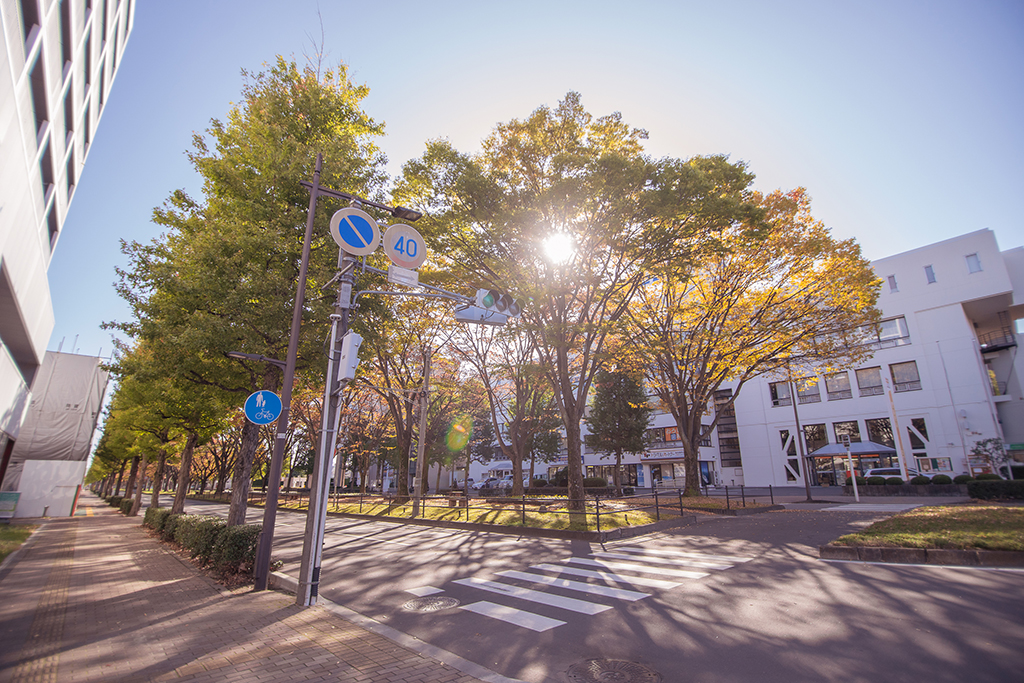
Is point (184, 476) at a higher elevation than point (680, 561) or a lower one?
higher

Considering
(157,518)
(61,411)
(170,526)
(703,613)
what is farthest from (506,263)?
(61,411)

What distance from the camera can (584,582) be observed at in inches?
313

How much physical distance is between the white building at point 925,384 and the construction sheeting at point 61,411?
47.6 metres

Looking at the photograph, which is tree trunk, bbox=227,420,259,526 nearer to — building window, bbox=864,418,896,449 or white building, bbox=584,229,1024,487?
white building, bbox=584,229,1024,487

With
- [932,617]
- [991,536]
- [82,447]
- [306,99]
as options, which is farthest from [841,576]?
[82,447]

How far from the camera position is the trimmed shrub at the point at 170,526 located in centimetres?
1383

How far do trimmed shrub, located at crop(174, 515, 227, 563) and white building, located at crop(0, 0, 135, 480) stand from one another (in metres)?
7.21

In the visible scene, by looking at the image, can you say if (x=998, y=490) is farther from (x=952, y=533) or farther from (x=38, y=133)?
(x=38, y=133)

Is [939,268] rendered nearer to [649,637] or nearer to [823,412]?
[823,412]

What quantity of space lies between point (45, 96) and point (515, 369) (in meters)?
17.9

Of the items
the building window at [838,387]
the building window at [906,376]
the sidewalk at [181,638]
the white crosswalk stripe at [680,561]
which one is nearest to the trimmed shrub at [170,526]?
the sidewalk at [181,638]

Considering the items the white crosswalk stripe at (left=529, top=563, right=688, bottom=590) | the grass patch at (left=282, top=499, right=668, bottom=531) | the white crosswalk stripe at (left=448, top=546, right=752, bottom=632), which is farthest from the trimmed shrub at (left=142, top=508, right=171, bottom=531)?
the white crosswalk stripe at (left=529, top=563, right=688, bottom=590)

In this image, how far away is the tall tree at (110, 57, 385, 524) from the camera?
11.2 metres

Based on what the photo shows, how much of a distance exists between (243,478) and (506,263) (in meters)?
9.30
